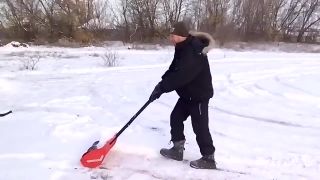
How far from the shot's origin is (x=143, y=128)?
19.1ft

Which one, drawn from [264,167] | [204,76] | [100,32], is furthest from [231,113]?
[100,32]

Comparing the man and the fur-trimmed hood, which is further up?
the fur-trimmed hood

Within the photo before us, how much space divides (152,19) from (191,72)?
83.4ft

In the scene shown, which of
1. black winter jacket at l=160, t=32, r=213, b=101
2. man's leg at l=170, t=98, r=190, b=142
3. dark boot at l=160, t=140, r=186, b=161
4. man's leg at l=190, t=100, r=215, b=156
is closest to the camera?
black winter jacket at l=160, t=32, r=213, b=101

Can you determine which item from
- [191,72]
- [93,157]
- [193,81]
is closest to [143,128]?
[93,157]

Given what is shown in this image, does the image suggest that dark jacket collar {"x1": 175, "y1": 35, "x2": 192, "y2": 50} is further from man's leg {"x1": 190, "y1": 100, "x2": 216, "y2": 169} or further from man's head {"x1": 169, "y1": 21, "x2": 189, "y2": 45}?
man's leg {"x1": 190, "y1": 100, "x2": 216, "y2": 169}

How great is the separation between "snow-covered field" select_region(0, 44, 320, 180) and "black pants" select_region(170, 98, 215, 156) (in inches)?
11.3

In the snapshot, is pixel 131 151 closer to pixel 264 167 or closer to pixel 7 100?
pixel 264 167

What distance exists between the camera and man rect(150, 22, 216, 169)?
13.4ft

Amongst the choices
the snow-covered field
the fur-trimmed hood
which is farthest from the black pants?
the fur-trimmed hood

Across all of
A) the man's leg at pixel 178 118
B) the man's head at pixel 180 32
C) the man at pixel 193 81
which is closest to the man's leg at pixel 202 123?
the man at pixel 193 81

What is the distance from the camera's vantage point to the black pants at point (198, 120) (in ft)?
14.1

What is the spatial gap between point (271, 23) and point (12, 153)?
28.1m

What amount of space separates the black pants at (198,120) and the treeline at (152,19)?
22384mm
